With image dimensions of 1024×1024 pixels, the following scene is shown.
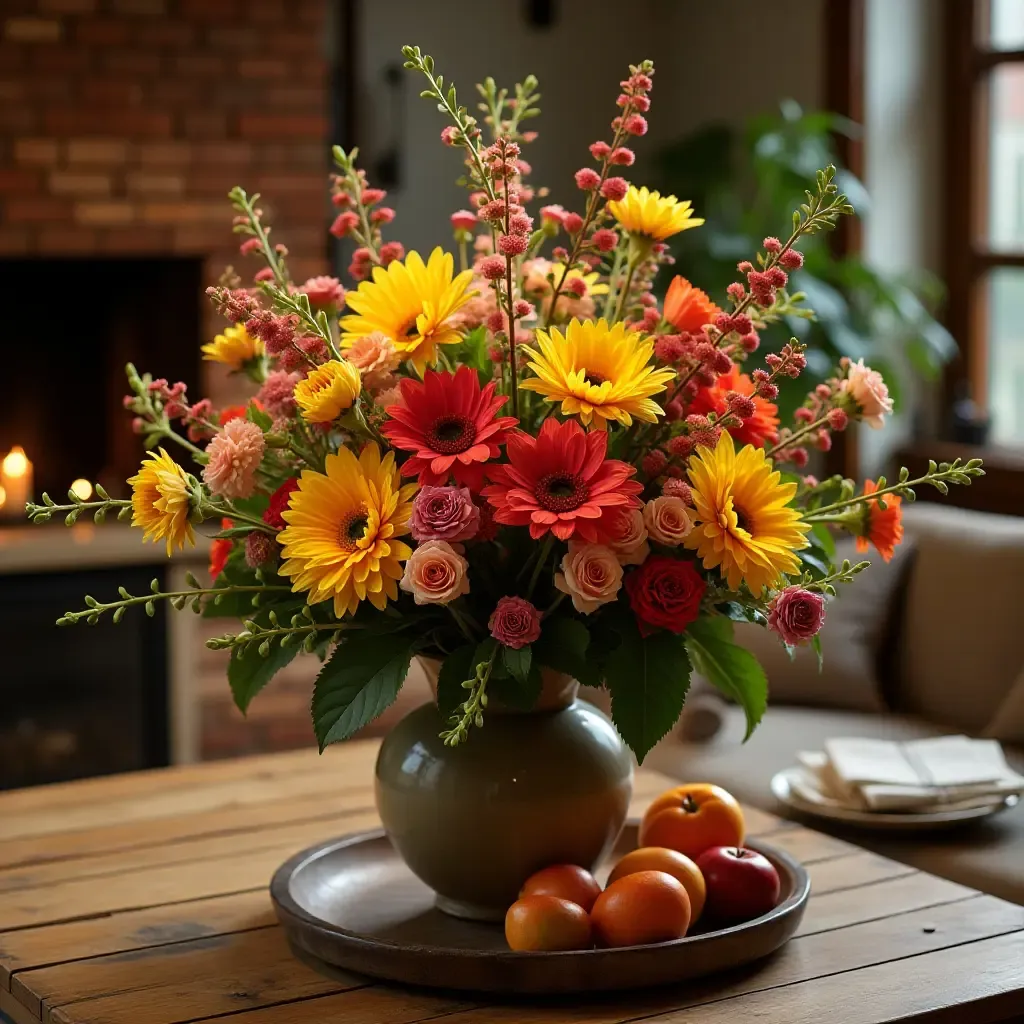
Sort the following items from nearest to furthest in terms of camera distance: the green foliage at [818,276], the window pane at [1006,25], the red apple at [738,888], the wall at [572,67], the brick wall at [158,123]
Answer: the red apple at [738,888], the brick wall at [158,123], the green foliage at [818,276], the window pane at [1006,25], the wall at [572,67]

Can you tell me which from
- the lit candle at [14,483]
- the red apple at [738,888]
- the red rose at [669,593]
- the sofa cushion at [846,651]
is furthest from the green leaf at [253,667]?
the lit candle at [14,483]

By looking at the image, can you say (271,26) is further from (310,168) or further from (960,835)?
(960,835)

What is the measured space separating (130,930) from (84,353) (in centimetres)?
262

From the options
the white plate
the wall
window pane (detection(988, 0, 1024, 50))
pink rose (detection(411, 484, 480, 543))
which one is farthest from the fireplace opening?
pink rose (detection(411, 484, 480, 543))

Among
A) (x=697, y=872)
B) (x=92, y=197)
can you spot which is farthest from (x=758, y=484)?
(x=92, y=197)

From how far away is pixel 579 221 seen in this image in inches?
56.0

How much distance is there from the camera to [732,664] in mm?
1541

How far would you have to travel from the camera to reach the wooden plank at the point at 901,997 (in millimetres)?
→ 1368

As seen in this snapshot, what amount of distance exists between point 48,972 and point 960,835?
1.23 m

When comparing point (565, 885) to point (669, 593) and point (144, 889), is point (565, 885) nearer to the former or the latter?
point (669, 593)

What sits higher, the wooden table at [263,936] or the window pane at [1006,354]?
the window pane at [1006,354]

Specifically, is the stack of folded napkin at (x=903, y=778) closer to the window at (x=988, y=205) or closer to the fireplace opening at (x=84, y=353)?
the window at (x=988, y=205)

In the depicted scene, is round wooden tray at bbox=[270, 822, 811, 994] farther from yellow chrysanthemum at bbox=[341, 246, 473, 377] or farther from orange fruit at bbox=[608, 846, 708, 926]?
yellow chrysanthemum at bbox=[341, 246, 473, 377]

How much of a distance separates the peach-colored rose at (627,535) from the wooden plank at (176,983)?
453 millimetres
